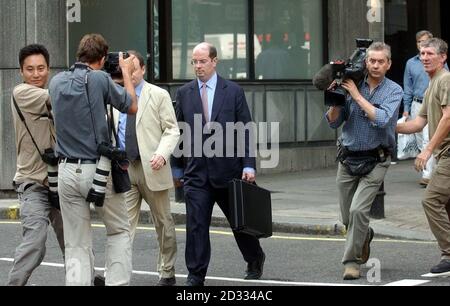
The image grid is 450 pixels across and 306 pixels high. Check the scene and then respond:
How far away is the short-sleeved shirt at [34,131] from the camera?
8234mm

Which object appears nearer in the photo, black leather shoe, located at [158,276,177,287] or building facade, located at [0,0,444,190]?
black leather shoe, located at [158,276,177,287]

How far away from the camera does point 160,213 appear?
9.28 m

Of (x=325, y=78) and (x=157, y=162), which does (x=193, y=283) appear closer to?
(x=157, y=162)

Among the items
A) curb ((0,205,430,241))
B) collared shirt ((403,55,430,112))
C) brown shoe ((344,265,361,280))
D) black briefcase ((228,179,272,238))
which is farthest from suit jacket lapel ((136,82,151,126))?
collared shirt ((403,55,430,112))

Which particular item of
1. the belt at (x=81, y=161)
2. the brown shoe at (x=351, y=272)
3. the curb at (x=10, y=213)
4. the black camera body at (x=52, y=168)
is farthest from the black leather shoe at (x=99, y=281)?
the curb at (x=10, y=213)

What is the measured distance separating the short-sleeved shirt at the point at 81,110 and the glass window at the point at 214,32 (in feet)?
29.4

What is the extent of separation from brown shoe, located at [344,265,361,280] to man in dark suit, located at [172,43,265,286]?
84cm

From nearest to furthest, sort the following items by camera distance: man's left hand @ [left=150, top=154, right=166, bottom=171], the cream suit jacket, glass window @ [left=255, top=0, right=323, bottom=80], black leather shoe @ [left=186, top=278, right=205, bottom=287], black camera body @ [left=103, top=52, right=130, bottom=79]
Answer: black camera body @ [left=103, top=52, right=130, bottom=79]
man's left hand @ [left=150, top=154, right=166, bottom=171]
black leather shoe @ [left=186, top=278, right=205, bottom=287]
the cream suit jacket
glass window @ [left=255, top=0, right=323, bottom=80]

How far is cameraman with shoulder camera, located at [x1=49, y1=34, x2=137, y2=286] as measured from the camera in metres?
7.64

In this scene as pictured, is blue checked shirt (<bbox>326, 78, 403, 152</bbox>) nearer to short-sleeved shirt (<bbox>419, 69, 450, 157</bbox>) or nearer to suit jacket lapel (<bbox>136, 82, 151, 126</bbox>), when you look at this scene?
short-sleeved shirt (<bbox>419, 69, 450, 157</bbox>)

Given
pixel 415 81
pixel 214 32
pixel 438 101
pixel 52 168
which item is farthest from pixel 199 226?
pixel 214 32

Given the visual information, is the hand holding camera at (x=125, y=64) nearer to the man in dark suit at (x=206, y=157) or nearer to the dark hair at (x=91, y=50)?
the dark hair at (x=91, y=50)
